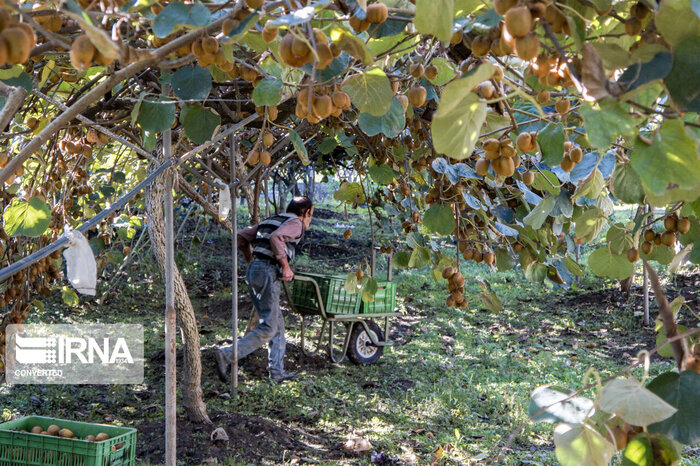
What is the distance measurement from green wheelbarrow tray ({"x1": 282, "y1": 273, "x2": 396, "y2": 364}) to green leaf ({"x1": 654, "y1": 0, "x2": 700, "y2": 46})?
4360 millimetres

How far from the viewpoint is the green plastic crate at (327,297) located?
5.11m

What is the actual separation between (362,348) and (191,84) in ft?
14.3

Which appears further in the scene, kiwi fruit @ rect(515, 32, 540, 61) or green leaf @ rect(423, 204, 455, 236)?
green leaf @ rect(423, 204, 455, 236)

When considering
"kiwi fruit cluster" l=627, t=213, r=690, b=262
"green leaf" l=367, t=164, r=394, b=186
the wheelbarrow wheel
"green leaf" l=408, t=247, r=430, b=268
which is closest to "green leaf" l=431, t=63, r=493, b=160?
"kiwi fruit cluster" l=627, t=213, r=690, b=262

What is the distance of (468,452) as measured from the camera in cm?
340

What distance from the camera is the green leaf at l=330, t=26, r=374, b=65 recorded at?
0.85 metres

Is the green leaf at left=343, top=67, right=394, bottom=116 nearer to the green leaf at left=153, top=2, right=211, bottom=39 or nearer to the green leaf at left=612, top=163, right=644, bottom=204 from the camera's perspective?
the green leaf at left=153, top=2, right=211, bottom=39

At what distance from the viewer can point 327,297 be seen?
5094 millimetres

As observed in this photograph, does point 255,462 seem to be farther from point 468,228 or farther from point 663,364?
point 663,364

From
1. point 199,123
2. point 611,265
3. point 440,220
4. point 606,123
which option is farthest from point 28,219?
point 606,123

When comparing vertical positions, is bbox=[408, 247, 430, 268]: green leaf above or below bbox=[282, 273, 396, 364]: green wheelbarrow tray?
above

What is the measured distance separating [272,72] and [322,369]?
400 cm

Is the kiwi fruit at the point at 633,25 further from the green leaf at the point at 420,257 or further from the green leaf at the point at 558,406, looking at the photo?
the green leaf at the point at 420,257

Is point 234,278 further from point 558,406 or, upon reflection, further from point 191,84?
point 558,406
